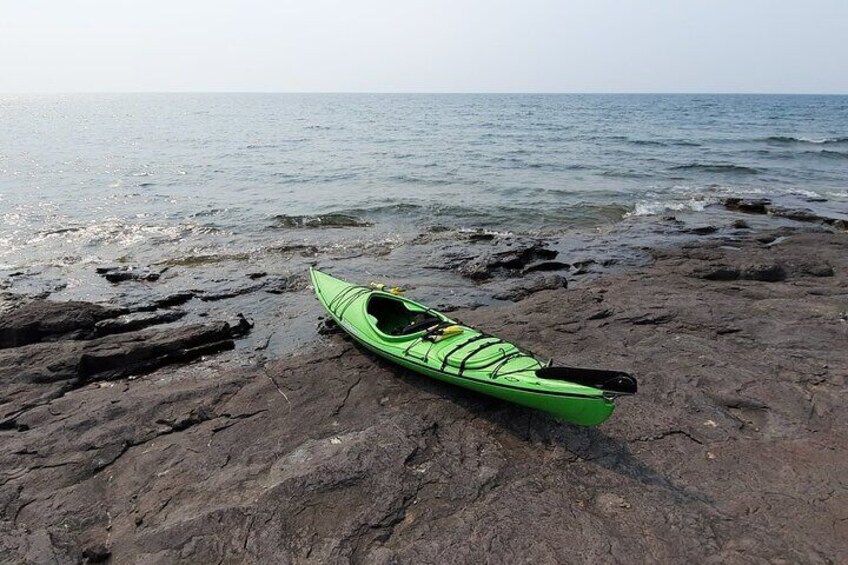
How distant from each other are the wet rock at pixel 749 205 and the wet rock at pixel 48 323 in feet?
61.2

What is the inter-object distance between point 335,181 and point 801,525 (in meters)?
20.8

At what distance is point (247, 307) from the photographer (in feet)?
31.6

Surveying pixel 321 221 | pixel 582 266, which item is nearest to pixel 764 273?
pixel 582 266

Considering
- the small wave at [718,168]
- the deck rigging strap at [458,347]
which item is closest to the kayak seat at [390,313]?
the deck rigging strap at [458,347]

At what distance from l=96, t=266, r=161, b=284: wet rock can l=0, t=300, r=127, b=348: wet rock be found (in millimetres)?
2534

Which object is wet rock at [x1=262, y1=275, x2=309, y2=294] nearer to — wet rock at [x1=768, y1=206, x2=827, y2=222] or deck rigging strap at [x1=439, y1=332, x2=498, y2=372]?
deck rigging strap at [x1=439, y1=332, x2=498, y2=372]

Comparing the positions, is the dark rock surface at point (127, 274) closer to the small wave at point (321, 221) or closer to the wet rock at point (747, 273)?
the small wave at point (321, 221)

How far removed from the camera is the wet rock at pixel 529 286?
9961 millimetres

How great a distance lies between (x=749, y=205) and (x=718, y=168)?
29.4 feet

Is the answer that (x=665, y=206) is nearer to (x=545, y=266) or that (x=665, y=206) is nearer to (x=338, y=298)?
(x=545, y=266)

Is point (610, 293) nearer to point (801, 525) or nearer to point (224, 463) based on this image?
point (801, 525)

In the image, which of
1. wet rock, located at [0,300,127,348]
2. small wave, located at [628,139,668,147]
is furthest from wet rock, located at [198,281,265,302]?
small wave, located at [628,139,668,147]

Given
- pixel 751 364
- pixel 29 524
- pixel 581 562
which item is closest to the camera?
pixel 581 562

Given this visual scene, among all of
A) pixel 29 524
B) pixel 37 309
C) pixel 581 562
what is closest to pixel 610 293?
Result: pixel 581 562
